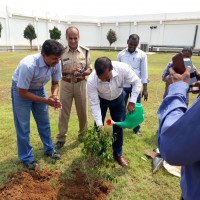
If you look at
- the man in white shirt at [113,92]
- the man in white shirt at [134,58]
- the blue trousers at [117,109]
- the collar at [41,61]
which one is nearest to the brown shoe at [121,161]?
the man in white shirt at [113,92]

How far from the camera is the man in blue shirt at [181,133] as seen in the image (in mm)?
857

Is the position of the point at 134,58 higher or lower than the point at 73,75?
higher

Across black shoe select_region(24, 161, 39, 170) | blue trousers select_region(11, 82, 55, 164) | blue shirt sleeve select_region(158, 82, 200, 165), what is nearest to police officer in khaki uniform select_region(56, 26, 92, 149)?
blue trousers select_region(11, 82, 55, 164)

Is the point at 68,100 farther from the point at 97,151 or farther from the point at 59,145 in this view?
the point at 97,151

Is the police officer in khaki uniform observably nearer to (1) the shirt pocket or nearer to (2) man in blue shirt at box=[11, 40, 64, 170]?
(1) the shirt pocket

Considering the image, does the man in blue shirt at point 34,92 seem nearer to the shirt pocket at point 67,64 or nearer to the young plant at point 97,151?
the shirt pocket at point 67,64

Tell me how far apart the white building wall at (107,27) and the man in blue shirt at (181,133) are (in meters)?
35.8

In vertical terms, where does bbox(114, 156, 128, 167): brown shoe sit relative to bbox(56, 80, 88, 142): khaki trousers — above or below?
below

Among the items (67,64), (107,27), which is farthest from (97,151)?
(107,27)

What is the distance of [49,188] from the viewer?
10.5ft

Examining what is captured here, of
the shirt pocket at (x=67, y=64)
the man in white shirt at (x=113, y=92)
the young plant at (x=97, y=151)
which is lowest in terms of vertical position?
the young plant at (x=97, y=151)

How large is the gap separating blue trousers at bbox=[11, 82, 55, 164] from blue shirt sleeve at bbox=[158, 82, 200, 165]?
8.87 ft

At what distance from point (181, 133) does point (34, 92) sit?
2924mm

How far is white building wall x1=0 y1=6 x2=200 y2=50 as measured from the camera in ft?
115
